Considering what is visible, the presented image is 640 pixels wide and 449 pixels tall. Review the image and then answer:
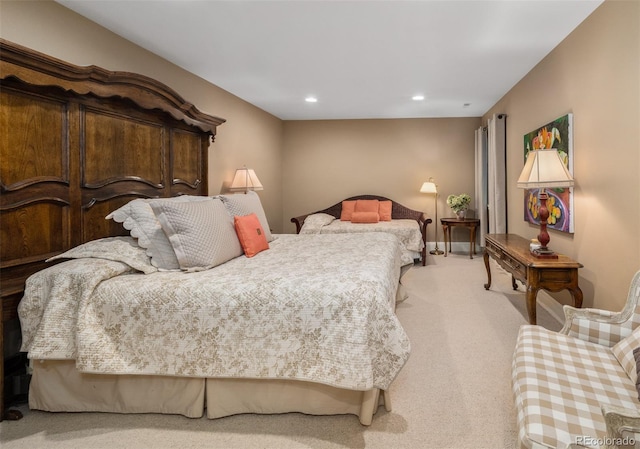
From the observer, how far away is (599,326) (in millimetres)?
1711

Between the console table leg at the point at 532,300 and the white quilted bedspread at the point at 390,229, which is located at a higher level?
the white quilted bedspread at the point at 390,229

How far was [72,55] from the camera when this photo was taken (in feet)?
8.38

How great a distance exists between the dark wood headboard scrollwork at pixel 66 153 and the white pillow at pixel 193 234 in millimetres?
486

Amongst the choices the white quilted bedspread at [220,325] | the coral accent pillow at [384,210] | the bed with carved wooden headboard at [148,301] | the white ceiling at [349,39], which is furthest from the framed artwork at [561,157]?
the coral accent pillow at [384,210]

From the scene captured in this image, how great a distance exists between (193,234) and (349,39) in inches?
83.4

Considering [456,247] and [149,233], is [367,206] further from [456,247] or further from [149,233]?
[149,233]

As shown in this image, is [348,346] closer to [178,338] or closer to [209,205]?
[178,338]

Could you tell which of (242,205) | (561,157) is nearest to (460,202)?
(561,157)

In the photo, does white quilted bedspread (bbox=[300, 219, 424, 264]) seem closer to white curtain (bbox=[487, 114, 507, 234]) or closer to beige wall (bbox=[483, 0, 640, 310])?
white curtain (bbox=[487, 114, 507, 234])

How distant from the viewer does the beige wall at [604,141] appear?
2277 millimetres

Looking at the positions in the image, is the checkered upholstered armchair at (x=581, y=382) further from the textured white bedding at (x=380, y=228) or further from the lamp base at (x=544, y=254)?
the textured white bedding at (x=380, y=228)

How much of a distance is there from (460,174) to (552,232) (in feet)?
10.5

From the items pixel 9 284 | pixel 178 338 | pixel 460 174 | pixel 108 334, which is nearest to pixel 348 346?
pixel 178 338

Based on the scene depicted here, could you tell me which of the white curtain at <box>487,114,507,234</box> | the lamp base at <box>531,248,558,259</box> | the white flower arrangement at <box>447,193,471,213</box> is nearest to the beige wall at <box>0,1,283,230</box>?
the white flower arrangement at <box>447,193,471,213</box>
